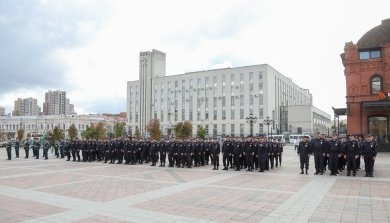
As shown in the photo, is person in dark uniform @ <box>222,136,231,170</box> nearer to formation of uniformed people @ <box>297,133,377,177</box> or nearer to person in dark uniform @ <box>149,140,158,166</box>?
formation of uniformed people @ <box>297,133,377,177</box>

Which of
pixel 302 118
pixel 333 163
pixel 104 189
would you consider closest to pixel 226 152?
pixel 333 163

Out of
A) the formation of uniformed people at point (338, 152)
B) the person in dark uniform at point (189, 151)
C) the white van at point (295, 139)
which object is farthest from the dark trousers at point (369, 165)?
the white van at point (295, 139)

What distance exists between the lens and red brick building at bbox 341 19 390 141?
120 ft

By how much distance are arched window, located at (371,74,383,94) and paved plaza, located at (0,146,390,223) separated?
25.5 m

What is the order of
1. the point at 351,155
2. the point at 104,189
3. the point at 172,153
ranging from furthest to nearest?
the point at 172,153 < the point at 351,155 < the point at 104,189

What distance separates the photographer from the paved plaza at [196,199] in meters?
8.22

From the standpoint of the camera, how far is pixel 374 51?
3791cm

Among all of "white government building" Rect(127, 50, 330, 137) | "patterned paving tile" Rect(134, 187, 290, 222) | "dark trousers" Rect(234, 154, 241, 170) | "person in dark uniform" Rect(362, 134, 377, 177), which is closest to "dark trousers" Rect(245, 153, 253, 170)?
"dark trousers" Rect(234, 154, 241, 170)

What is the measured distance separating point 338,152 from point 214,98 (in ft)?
221

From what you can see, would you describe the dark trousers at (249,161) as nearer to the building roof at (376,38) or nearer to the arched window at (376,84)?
the arched window at (376,84)

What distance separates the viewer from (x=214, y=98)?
275 ft

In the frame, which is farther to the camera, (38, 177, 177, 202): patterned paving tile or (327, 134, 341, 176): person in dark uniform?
(327, 134, 341, 176): person in dark uniform

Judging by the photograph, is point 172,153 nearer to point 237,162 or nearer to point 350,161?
point 237,162

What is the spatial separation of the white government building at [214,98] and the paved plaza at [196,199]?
205 ft
